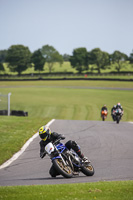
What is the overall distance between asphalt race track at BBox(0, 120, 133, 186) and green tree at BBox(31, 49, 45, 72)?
15598 centimetres

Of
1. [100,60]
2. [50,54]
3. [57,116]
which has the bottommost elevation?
[57,116]

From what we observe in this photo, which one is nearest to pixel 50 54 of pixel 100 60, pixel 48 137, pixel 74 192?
pixel 100 60

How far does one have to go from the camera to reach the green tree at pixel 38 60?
572ft

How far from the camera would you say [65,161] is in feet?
33.0

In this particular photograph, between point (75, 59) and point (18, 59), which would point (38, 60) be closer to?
point (18, 59)

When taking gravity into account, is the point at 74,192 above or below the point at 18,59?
below

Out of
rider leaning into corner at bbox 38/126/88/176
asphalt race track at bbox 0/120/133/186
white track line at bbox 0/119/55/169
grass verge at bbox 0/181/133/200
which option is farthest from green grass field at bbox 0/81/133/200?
rider leaning into corner at bbox 38/126/88/176

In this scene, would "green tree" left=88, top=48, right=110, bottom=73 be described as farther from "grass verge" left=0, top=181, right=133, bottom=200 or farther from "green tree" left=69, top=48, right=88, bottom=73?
"grass verge" left=0, top=181, right=133, bottom=200

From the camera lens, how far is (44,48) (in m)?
194

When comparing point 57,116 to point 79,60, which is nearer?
point 57,116

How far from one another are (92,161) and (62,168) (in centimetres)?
331

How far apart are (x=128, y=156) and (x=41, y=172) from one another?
3.67 meters

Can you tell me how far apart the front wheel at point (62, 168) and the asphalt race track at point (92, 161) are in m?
0.15

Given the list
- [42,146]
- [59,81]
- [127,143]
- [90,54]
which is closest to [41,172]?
[42,146]
